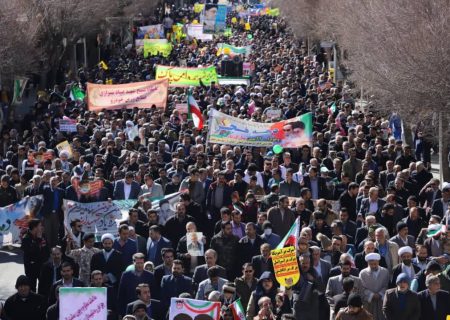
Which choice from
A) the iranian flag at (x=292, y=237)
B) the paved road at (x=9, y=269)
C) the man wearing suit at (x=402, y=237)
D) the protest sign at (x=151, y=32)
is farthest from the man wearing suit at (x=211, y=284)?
the protest sign at (x=151, y=32)

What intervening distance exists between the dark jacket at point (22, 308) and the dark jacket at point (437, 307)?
387 centimetres

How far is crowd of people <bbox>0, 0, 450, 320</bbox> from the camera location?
13.4 meters

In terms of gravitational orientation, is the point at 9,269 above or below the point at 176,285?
below

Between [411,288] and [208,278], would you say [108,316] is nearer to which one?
[208,278]

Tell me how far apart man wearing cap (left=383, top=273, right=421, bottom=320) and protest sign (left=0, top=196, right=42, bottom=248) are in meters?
7.01

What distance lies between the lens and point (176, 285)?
13.7m

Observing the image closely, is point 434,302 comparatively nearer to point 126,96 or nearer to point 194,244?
point 194,244

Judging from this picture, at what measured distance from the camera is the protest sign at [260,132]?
2281 centimetres

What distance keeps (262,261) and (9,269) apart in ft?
17.5

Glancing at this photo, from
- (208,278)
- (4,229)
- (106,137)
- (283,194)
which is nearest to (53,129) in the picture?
(106,137)

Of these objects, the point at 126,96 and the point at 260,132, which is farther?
the point at 126,96

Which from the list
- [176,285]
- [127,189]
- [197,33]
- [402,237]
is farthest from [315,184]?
[197,33]

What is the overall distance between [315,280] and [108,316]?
228cm

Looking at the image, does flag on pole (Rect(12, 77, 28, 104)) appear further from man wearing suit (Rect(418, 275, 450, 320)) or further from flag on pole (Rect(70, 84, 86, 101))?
man wearing suit (Rect(418, 275, 450, 320))
